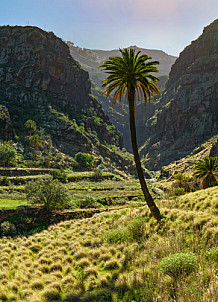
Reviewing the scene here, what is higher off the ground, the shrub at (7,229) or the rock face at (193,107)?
the rock face at (193,107)

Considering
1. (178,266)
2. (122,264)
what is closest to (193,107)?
(122,264)

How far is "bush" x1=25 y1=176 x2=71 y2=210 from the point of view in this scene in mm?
25531

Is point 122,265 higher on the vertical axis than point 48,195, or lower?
higher

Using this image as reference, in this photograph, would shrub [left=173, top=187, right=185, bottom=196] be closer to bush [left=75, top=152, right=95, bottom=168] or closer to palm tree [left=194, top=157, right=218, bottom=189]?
palm tree [left=194, top=157, right=218, bottom=189]

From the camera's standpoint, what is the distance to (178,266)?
7.28 metres

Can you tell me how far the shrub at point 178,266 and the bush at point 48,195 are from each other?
67.6ft

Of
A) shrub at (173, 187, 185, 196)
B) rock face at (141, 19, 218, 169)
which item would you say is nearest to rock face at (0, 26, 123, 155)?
rock face at (141, 19, 218, 169)

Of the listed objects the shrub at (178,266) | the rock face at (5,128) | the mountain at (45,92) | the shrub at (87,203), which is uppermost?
the mountain at (45,92)

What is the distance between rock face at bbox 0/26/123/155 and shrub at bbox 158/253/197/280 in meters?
103

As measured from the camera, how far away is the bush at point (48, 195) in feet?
83.8

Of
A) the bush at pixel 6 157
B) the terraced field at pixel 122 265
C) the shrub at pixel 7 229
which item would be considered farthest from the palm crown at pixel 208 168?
the bush at pixel 6 157

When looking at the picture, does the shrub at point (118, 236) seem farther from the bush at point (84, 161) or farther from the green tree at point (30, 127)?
the green tree at point (30, 127)

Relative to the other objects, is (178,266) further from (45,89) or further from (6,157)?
(45,89)

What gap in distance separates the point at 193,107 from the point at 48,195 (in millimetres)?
169384
